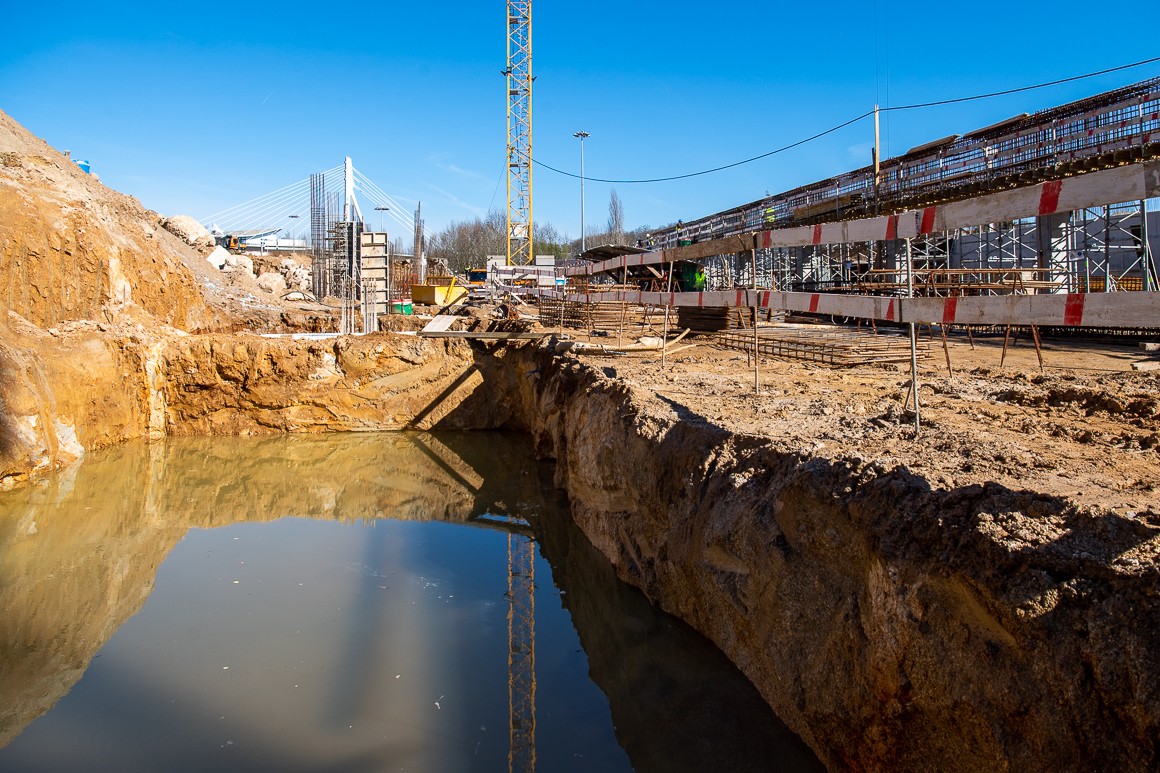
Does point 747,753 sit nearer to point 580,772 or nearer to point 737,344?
point 580,772

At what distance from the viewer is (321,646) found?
6.73 metres

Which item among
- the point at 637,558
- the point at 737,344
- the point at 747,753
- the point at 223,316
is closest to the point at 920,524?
Answer: the point at 747,753

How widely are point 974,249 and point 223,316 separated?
21119mm

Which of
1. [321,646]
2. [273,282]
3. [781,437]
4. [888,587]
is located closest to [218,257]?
[273,282]

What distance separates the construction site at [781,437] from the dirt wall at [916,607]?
15 millimetres

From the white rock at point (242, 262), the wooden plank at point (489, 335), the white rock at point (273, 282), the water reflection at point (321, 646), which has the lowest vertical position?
the water reflection at point (321, 646)

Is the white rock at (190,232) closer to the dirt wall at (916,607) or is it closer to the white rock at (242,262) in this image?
the white rock at (242,262)

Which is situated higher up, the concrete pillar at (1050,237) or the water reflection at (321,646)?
the concrete pillar at (1050,237)

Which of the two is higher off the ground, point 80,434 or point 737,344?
point 737,344

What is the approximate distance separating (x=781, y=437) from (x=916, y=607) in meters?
2.30

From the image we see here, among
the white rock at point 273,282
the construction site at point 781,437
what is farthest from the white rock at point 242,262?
the construction site at point 781,437

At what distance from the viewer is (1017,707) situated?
2932 millimetres

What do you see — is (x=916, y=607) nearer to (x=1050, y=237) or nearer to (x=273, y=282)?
(x=1050, y=237)

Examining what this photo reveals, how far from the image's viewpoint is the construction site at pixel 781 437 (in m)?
3.16
